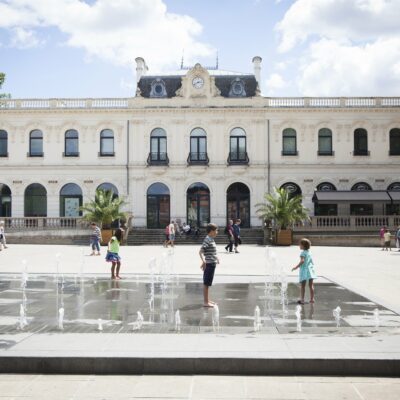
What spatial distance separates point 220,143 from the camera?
42531 mm

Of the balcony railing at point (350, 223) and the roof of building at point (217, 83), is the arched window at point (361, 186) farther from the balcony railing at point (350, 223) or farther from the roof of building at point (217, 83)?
the roof of building at point (217, 83)

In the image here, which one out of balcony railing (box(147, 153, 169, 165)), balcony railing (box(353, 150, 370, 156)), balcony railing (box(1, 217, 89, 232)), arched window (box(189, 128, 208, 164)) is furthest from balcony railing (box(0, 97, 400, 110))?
balcony railing (box(1, 217, 89, 232))

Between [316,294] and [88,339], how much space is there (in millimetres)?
7098

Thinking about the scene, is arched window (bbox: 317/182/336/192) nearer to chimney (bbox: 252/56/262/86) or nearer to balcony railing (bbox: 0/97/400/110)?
balcony railing (bbox: 0/97/400/110)

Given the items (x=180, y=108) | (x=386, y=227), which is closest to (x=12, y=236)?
(x=180, y=108)

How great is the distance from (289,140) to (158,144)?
10030 millimetres

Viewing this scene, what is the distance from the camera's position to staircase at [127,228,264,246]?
125ft

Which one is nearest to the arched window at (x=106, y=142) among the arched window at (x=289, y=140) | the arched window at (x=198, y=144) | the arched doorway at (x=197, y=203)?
the arched window at (x=198, y=144)

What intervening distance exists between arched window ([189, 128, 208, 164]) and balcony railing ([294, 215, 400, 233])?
31.9ft

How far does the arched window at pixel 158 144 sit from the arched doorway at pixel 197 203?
330 cm

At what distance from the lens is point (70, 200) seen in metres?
43.0

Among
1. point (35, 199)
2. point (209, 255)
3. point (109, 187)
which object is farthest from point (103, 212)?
point (209, 255)

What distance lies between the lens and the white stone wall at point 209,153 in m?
42.2

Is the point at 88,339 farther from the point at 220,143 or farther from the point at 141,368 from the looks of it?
the point at 220,143
